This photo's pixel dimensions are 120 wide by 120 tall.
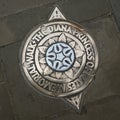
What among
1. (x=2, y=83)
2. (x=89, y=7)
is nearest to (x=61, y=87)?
(x=2, y=83)

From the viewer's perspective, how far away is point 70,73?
2.62m

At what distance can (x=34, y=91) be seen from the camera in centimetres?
258

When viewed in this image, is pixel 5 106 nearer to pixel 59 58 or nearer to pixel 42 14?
pixel 59 58

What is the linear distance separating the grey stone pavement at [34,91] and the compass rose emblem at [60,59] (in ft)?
0.20

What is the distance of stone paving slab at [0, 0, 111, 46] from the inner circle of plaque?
29cm

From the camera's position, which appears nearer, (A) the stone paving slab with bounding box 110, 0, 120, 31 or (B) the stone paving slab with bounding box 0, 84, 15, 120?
(B) the stone paving slab with bounding box 0, 84, 15, 120

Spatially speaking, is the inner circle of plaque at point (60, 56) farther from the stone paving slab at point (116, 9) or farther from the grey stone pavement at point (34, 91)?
the stone paving slab at point (116, 9)

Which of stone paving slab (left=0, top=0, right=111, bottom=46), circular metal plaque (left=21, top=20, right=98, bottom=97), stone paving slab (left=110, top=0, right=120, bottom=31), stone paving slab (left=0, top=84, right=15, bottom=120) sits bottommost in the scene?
stone paving slab (left=0, top=84, right=15, bottom=120)

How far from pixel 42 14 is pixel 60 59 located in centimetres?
48

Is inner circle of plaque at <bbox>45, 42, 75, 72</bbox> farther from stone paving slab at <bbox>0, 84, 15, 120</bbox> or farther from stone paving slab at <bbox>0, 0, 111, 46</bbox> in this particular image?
stone paving slab at <bbox>0, 84, 15, 120</bbox>

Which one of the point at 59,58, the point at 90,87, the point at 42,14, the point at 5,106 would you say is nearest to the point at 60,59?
the point at 59,58

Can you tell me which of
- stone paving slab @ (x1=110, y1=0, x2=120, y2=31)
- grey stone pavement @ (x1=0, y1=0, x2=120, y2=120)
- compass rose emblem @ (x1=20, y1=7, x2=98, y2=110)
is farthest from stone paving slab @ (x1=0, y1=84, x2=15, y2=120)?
stone paving slab @ (x1=110, y1=0, x2=120, y2=31)

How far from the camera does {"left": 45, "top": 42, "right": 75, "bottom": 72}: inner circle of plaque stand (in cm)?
262

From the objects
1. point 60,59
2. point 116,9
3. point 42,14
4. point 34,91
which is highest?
point 42,14
